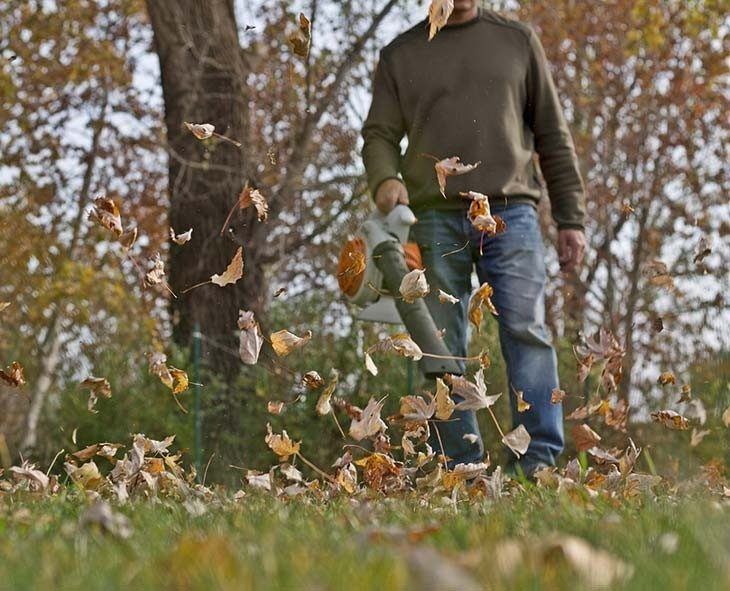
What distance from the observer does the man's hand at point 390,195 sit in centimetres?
459

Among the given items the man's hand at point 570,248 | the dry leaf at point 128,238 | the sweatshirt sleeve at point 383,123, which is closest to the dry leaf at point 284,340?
the dry leaf at point 128,238

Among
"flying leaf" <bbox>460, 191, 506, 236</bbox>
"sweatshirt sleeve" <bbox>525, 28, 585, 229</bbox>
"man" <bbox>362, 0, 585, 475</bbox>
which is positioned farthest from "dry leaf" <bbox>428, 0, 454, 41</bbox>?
"sweatshirt sleeve" <bbox>525, 28, 585, 229</bbox>

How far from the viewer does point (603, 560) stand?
4.94 feet

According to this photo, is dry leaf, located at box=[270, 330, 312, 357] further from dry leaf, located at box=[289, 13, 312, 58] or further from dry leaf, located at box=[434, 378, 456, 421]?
dry leaf, located at box=[289, 13, 312, 58]

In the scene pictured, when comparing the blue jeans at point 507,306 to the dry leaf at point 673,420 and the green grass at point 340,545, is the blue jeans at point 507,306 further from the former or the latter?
the green grass at point 340,545

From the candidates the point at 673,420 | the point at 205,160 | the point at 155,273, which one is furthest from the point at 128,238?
the point at 205,160

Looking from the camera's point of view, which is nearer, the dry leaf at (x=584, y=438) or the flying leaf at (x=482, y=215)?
the flying leaf at (x=482, y=215)

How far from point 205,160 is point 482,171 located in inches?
158

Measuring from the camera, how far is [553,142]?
16.1 ft

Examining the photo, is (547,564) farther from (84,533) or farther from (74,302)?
(74,302)

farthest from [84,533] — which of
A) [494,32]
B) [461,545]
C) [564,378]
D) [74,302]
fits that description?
[74,302]

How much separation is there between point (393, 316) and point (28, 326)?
6.85m

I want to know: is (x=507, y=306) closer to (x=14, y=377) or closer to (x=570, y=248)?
(x=570, y=248)

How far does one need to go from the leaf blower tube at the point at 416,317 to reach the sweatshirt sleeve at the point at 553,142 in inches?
32.2
